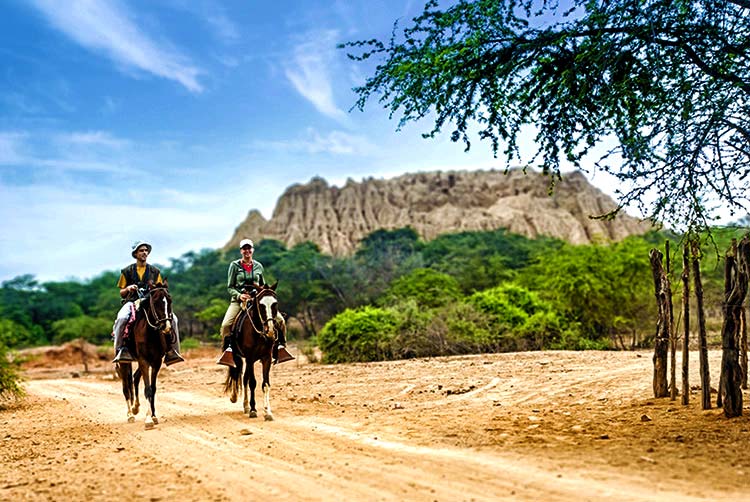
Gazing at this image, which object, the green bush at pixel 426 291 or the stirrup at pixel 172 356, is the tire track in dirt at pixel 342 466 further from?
the green bush at pixel 426 291

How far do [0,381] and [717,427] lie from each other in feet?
50.3

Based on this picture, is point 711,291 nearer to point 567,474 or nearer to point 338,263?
point 567,474

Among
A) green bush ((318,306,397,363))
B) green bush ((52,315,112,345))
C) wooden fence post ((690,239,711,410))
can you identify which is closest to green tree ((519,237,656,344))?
green bush ((318,306,397,363))

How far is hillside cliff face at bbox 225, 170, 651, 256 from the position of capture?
96000 mm

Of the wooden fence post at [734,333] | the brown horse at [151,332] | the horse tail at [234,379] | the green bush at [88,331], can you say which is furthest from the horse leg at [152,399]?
the green bush at [88,331]

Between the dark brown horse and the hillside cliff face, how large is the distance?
8098cm

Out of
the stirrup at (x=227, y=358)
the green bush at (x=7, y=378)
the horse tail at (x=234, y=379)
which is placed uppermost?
the stirrup at (x=227, y=358)

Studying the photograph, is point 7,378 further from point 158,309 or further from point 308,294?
point 308,294

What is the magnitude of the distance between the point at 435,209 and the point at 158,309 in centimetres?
10209

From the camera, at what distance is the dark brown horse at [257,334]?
393 inches

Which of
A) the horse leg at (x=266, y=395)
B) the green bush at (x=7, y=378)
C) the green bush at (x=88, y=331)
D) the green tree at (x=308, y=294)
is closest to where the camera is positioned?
the horse leg at (x=266, y=395)

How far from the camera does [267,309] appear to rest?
997 cm

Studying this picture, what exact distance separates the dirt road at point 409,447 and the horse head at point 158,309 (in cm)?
157

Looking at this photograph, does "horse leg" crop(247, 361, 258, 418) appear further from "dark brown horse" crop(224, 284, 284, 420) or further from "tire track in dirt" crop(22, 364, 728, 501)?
"tire track in dirt" crop(22, 364, 728, 501)
